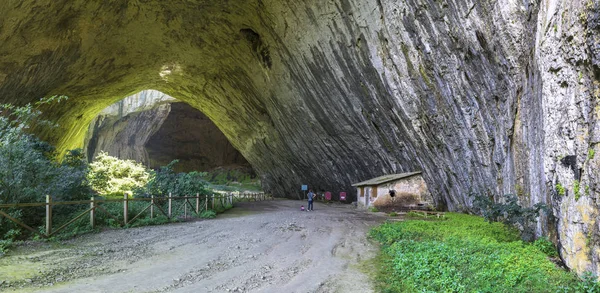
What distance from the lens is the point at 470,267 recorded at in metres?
5.64

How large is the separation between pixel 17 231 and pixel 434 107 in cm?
1424

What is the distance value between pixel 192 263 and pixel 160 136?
50521 millimetres

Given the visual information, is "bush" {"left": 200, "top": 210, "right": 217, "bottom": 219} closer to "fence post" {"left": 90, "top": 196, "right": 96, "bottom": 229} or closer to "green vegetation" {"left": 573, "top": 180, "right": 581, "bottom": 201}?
"fence post" {"left": 90, "top": 196, "right": 96, "bottom": 229}

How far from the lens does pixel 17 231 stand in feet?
25.5

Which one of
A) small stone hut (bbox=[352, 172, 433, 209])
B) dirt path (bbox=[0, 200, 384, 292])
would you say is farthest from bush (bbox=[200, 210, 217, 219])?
small stone hut (bbox=[352, 172, 433, 209])

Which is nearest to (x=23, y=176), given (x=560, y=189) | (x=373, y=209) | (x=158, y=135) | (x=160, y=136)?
(x=560, y=189)

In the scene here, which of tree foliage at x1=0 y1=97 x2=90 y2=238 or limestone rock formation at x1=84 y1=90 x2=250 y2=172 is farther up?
limestone rock formation at x1=84 y1=90 x2=250 y2=172

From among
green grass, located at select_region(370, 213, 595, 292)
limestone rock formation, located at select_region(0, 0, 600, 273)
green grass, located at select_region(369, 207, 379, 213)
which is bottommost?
green grass, located at select_region(369, 207, 379, 213)

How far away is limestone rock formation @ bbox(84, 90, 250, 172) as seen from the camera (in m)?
39.9

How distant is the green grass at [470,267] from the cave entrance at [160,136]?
128ft

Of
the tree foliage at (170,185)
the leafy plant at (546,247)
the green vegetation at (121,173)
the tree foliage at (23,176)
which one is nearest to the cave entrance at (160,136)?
the green vegetation at (121,173)

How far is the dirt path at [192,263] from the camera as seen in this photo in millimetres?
5312

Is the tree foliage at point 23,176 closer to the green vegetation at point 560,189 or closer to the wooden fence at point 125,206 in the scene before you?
the wooden fence at point 125,206

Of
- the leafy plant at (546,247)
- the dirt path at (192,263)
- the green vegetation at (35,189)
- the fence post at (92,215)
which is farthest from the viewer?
the fence post at (92,215)
